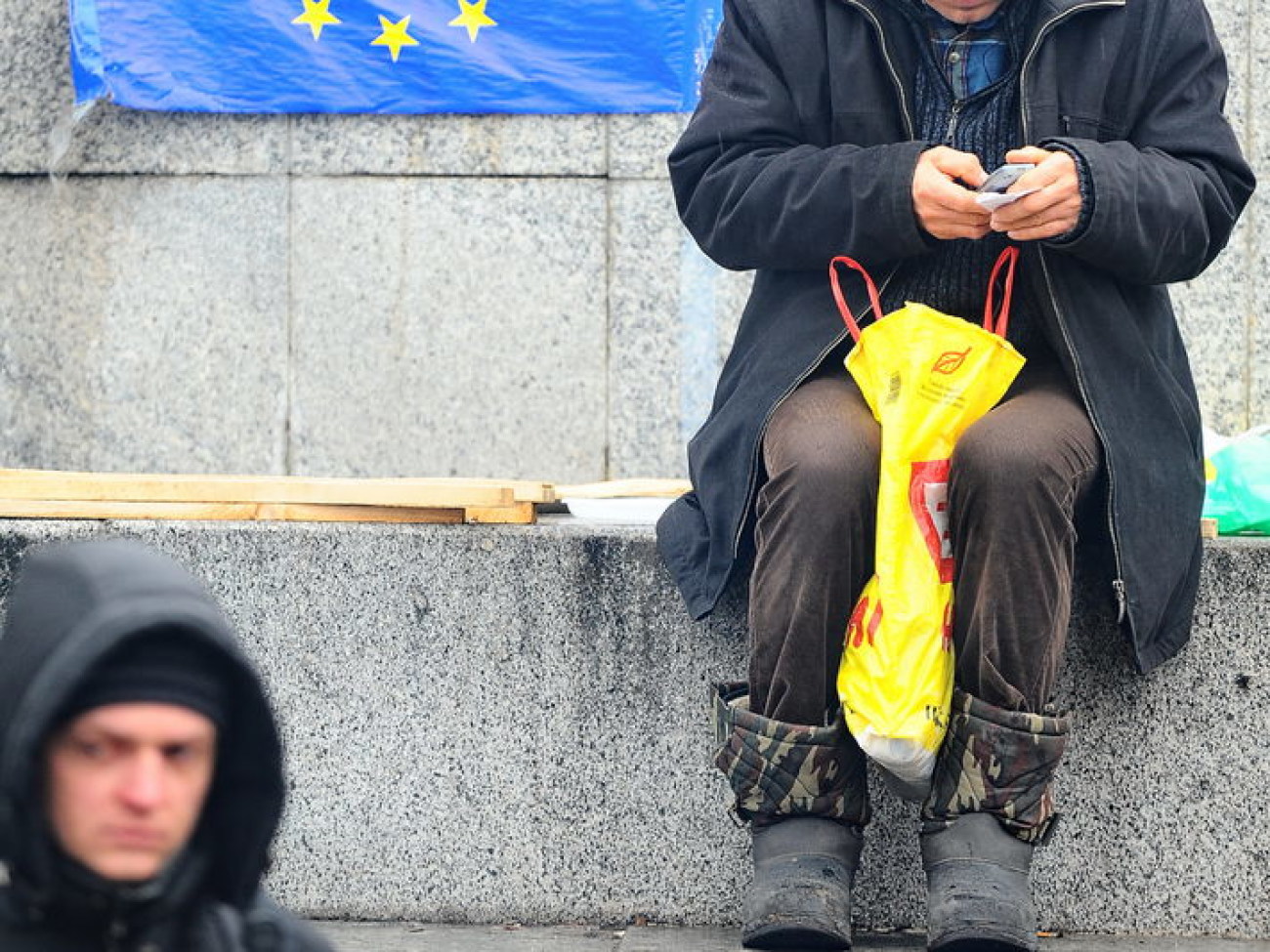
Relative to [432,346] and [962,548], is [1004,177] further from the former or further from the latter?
[432,346]

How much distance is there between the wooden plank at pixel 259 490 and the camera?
3660 millimetres

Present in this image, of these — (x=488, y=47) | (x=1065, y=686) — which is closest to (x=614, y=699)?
(x=1065, y=686)

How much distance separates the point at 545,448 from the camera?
5.64 m

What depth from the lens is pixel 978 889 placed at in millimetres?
2986

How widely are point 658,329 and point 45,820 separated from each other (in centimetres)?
396

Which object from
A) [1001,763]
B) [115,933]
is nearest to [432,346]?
[1001,763]

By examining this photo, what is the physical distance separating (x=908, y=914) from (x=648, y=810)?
0.50m

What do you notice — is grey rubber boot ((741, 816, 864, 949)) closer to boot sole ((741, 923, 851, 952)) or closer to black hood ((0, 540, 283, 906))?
boot sole ((741, 923, 851, 952))

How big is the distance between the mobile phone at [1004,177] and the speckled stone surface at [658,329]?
2482mm

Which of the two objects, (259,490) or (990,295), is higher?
(990,295)

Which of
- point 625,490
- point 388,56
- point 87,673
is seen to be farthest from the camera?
point 388,56

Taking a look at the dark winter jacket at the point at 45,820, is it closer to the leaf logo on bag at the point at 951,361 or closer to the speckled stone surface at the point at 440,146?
the leaf logo on bag at the point at 951,361

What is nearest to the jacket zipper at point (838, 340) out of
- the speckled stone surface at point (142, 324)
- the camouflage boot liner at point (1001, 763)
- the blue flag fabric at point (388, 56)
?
the camouflage boot liner at point (1001, 763)

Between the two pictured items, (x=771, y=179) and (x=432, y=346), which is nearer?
(x=771, y=179)
